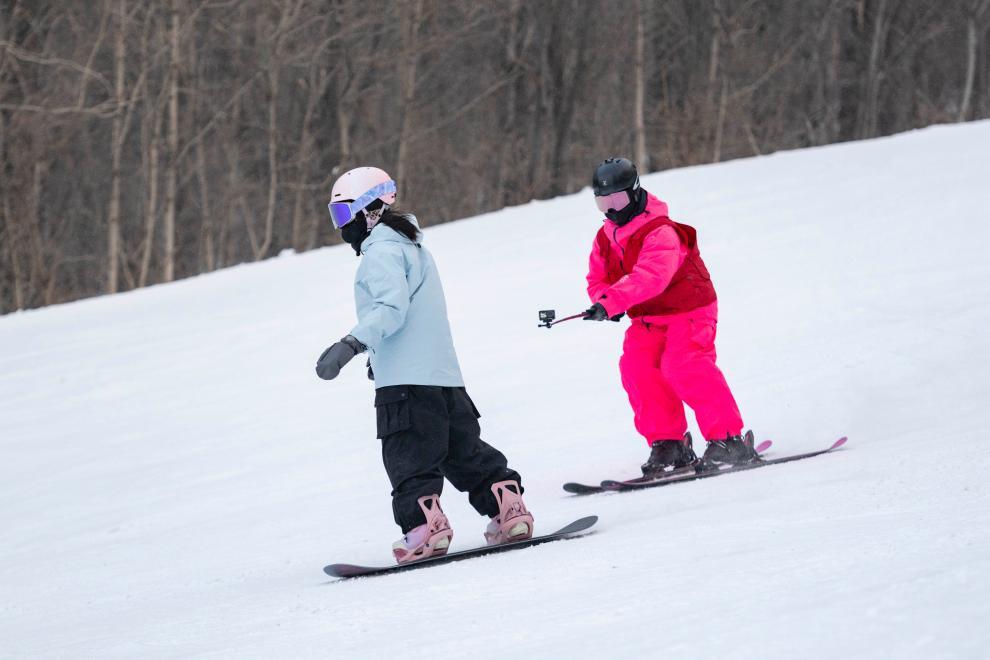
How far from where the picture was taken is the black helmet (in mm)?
5211

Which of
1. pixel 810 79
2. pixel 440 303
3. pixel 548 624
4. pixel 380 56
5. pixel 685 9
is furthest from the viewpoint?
pixel 810 79

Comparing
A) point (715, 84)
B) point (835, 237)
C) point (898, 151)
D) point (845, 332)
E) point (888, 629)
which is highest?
point (715, 84)

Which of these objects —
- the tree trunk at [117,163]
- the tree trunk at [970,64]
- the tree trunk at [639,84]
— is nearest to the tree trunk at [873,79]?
the tree trunk at [970,64]

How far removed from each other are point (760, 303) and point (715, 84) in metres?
Result: 19.1

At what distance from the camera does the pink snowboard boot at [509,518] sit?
4281mm

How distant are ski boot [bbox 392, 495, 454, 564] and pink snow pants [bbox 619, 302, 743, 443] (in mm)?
1614

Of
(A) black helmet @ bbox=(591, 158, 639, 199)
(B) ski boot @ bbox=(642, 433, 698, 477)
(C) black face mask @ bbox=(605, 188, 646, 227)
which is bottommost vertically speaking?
(B) ski boot @ bbox=(642, 433, 698, 477)

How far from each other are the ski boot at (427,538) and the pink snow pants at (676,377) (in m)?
1.61

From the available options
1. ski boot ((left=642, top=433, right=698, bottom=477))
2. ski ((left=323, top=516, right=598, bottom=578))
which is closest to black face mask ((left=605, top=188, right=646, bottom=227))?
ski boot ((left=642, top=433, right=698, bottom=477))

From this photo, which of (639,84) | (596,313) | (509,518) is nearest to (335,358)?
(509,518)

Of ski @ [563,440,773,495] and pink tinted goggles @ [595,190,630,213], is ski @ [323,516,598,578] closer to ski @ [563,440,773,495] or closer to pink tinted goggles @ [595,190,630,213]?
ski @ [563,440,773,495]

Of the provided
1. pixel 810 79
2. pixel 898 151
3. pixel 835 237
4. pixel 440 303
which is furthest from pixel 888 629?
pixel 810 79

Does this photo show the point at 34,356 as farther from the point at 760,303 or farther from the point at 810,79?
the point at 810,79

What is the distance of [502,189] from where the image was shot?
26484 millimetres
